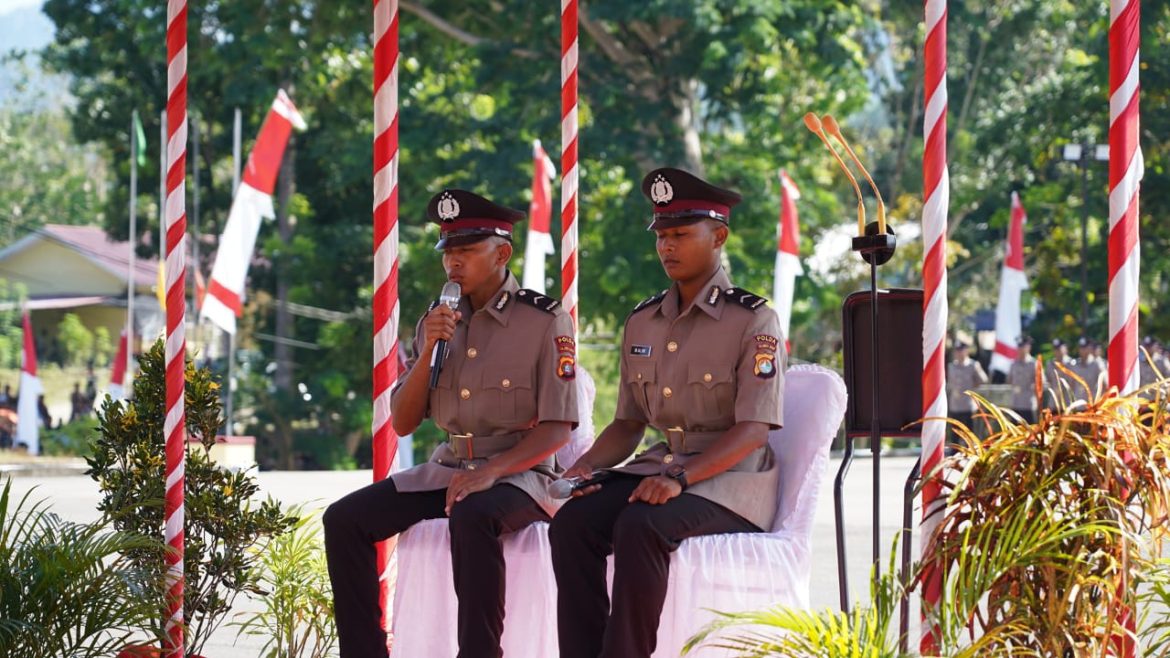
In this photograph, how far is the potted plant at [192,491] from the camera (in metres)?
6.25

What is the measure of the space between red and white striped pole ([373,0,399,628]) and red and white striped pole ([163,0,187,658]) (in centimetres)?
70

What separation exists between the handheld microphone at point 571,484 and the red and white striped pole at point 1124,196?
1573 millimetres

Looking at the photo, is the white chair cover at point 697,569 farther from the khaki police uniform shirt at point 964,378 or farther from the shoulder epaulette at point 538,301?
the khaki police uniform shirt at point 964,378

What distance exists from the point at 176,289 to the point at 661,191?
181cm

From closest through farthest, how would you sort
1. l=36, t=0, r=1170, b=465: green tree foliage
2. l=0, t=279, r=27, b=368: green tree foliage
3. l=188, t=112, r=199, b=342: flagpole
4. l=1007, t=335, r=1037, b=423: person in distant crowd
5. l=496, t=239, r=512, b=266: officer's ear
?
1. l=496, t=239, r=512, b=266: officer's ear
2. l=1007, t=335, r=1037, b=423: person in distant crowd
3. l=36, t=0, r=1170, b=465: green tree foliage
4. l=188, t=112, r=199, b=342: flagpole
5. l=0, t=279, r=27, b=368: green tree foliage

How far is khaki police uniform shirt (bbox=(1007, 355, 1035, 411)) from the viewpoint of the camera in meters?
24.0

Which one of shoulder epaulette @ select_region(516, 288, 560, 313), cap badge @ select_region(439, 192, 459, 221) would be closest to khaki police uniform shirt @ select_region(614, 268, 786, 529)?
shoulder epaulette @ select_region(516, 288, 560, 313)

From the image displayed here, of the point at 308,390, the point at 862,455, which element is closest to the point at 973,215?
the point at 862,455

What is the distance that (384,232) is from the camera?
6.59 meters

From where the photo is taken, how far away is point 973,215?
38375 millimetres

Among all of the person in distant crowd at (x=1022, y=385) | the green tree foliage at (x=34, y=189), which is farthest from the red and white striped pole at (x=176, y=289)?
the green tree foliage at (x=34, y=189)

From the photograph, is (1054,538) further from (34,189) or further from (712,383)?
(34,189)

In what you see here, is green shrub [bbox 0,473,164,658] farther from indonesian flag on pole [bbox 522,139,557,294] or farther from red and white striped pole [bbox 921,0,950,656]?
indonesian flag on pole [bbox 522,139,557,294]

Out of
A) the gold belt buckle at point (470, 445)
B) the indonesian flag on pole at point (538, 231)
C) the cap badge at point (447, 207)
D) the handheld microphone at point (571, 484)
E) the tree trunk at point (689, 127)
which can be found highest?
the tree trunk at point (689, 127)
